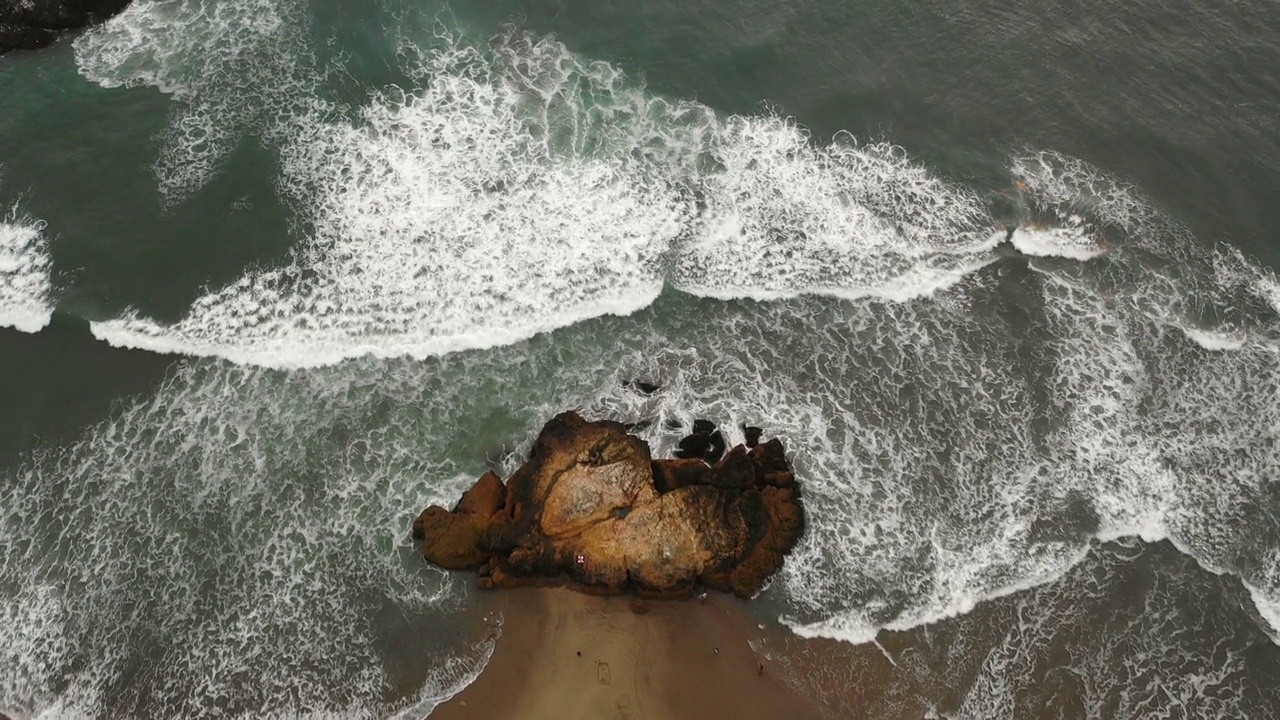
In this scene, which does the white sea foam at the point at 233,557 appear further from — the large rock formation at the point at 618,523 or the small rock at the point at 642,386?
the small rock at the point at 642,386

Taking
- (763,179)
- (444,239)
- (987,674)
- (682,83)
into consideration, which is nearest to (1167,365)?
(987,674)

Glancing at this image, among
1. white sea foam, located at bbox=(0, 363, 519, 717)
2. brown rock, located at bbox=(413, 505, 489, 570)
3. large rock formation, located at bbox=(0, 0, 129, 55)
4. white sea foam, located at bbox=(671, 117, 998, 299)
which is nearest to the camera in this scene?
white sea foam, located at bbox=(0, 363, 519, 717)

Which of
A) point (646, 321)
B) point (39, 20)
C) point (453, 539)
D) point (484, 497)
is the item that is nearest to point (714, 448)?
point (646, 321)

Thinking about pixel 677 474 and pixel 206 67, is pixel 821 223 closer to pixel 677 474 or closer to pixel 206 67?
pixel 677 474

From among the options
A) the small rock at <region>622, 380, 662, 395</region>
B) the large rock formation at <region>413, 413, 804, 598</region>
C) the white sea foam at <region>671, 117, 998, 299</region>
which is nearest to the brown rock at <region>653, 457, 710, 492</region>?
the large rock formation at <region>413, 413, 804, 598</region>

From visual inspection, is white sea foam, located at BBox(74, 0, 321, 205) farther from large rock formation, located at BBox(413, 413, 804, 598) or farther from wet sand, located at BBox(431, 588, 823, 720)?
wet sand, located at BBox(431, 588, 823, 720)

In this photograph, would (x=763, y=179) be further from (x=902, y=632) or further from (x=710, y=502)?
(x=902, y=632)

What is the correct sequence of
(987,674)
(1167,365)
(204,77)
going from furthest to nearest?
1. (204,77)
2. (1167,365)
3. (987,674)
